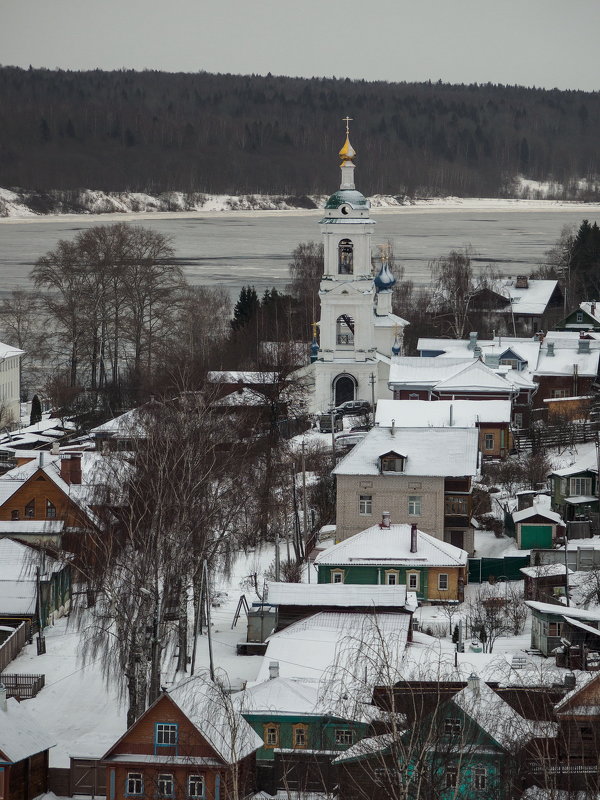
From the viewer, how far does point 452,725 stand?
50.8 feet

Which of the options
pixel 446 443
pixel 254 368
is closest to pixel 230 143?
pixel 254 368

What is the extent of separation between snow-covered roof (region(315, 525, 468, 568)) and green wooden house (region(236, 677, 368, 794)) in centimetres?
606

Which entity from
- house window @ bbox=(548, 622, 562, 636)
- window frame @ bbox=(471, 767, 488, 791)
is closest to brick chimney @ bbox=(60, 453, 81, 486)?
house window @ bbox=(548, 622, 562, 636)

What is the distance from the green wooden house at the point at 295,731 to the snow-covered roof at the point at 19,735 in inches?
75.1

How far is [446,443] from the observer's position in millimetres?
26656

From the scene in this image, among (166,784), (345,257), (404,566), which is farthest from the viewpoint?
(345,257)

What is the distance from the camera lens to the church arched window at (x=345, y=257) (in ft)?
126

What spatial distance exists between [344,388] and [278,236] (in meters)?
77.3

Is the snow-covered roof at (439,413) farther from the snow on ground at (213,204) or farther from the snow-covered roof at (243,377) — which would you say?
the snow on ground at (213,204)

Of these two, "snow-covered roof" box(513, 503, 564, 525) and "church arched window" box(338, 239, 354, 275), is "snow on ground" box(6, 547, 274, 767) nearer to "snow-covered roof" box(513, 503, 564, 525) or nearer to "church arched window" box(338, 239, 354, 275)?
"snow-covered roof" box(513, 503, 564, 525)

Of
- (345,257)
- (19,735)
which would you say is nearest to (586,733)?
(19,735)


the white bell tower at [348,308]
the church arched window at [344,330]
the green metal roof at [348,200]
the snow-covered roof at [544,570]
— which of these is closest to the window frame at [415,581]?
the snow-covered roof at [544,570]

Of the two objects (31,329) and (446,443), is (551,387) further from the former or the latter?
(31,329)

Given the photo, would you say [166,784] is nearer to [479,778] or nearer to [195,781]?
[195,781]
